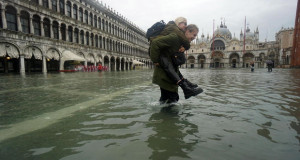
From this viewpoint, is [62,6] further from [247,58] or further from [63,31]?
[247,58]

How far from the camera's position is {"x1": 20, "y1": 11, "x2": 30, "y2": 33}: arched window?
1787 centimetres

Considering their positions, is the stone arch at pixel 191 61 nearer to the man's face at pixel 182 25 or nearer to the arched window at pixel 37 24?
the arched window at pixel 37 24

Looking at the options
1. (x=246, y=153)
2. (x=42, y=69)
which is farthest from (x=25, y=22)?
(x=246, y=153)

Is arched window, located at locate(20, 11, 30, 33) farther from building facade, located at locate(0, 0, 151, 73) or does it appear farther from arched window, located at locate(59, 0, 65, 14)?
arched window, located at locate(59, 0, 65, 14)

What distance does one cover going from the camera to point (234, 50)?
7106 centimetres

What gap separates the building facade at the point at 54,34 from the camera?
16841mm

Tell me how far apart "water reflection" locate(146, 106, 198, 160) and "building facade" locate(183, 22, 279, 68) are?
67961 millimetres

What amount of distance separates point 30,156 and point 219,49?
270 feet

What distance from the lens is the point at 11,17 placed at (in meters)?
16.8

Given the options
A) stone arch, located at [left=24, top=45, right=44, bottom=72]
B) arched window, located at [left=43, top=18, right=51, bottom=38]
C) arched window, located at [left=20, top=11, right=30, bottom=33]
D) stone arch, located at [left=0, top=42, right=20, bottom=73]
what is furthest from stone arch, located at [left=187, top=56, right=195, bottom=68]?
stone arch, located at [left=0, top=42, right=20, bottom=73]

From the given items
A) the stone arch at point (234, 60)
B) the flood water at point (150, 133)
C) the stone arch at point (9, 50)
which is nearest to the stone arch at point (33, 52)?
the stone arch at point (9, 50)

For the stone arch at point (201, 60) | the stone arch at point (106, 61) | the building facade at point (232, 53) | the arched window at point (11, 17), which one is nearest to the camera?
the arched window at point (11, 17)

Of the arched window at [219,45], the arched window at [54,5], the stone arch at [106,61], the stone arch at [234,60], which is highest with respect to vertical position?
the arched window at [219,45]

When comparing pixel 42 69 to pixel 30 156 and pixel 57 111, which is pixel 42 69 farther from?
pixel 30 156
